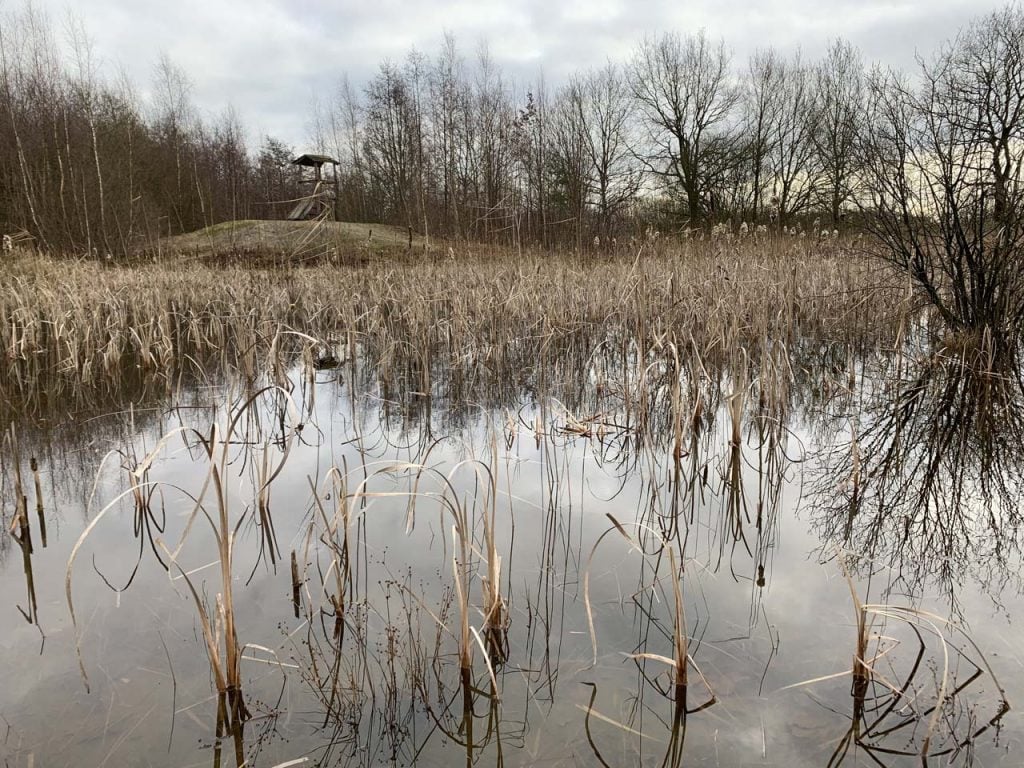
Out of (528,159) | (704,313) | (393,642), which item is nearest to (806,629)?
(393,642)

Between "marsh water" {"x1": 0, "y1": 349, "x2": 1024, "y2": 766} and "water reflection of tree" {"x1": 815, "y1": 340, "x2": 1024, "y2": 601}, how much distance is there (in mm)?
13

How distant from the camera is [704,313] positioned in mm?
4965

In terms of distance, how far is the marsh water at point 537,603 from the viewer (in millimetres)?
1150

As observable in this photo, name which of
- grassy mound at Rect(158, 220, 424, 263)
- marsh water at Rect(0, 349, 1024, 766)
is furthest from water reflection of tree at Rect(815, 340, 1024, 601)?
grassy mound at Rect(158, 220, 424, 263)

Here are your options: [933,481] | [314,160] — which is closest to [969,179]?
[933,481]

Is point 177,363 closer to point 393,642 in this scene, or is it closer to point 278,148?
point 393,642

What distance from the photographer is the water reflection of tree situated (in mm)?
1790

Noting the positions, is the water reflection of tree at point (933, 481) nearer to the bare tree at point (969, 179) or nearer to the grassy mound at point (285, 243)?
the bare tree at point (969, 179)

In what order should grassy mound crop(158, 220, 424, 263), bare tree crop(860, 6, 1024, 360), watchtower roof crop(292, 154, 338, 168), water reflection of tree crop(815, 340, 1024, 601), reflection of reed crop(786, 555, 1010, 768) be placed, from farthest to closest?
watchtower roof crop(292, 154, 338, 168)
grassy mound crop(158, 220, 424, 263)
bare tree crop(860, 6, 1024, 360)
water reflection of tree crop(815, 340, 1024, 601)
reflection of reed crop(786, 555, 1010, 768)

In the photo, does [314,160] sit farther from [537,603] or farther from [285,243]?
[537,603]

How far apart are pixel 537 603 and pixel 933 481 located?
163cm

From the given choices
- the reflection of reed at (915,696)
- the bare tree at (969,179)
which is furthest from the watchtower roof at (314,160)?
the reflection of reed at (915,696)

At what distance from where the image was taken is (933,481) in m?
2.33

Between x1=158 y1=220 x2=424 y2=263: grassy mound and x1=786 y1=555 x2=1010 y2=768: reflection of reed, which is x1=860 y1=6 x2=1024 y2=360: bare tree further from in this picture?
x1=158 y1=220 x2=424 y2=263: grassy mound
